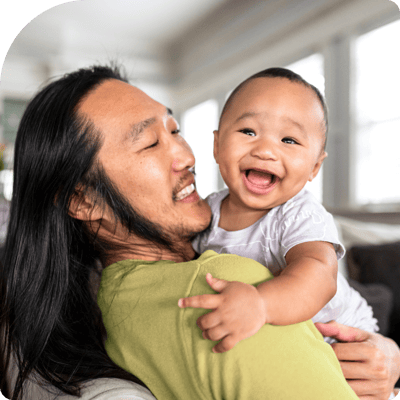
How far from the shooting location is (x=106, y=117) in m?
0.88

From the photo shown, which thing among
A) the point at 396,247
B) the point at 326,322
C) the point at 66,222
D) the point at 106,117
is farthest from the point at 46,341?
the point at 396,247

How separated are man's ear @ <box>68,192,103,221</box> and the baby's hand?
1.48 feet

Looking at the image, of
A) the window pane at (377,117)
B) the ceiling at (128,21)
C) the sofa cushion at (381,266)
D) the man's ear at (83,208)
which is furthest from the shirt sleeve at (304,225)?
the window pane at (377,117)

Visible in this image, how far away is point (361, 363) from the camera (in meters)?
0.86

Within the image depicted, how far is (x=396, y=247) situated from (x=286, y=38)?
1839 millimetres

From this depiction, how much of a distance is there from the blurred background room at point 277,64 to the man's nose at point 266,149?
736mm

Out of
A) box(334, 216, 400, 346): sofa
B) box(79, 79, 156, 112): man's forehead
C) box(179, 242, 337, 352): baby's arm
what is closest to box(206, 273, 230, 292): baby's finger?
box(179, 242, 337, 352): baby's arm

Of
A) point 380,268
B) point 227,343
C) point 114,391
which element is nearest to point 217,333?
point 227,343

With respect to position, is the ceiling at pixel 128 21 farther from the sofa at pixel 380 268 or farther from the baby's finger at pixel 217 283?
the sofa at pixel 380 268

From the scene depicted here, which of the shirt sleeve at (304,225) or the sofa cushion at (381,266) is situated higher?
the shirt sleeve at (304,225)

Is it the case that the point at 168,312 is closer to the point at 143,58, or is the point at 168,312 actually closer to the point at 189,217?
the point at 189,217

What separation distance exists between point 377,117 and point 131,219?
3.41 meters

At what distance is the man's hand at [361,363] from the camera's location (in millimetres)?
855

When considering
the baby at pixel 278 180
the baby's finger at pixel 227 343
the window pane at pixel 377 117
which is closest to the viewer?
the baby's finger at pixel 227 343
